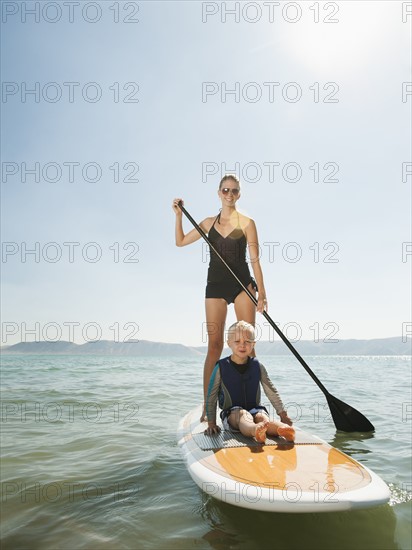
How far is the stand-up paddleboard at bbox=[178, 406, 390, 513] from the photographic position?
2457 millimetres

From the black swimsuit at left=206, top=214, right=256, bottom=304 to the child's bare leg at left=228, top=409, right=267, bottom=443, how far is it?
4.69 feet

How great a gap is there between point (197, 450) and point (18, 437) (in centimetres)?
321

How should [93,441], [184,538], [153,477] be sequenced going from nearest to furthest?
[184,538] → [153,477] → [93,441]

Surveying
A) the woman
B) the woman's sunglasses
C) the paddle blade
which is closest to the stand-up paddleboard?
the woman

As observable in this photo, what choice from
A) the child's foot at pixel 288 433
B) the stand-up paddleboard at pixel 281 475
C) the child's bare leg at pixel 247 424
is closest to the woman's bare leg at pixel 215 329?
the child's bare leg at pixel 247 424

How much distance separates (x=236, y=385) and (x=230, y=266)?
1.44m

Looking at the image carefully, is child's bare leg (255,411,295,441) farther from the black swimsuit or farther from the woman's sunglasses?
the woman's sunglasses

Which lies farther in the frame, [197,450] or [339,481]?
[197,450]

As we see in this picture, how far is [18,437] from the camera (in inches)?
215

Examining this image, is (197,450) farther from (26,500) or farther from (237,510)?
(26,500)

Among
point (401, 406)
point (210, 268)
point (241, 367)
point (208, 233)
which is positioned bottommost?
point (401, 406)

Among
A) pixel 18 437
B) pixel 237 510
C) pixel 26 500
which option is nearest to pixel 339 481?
pixel 237 510

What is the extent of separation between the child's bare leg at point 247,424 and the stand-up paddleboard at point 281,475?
6cm

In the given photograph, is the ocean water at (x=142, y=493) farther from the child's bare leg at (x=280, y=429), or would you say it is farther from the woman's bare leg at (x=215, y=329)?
the woman's bare leg at (x=215, y=329)
